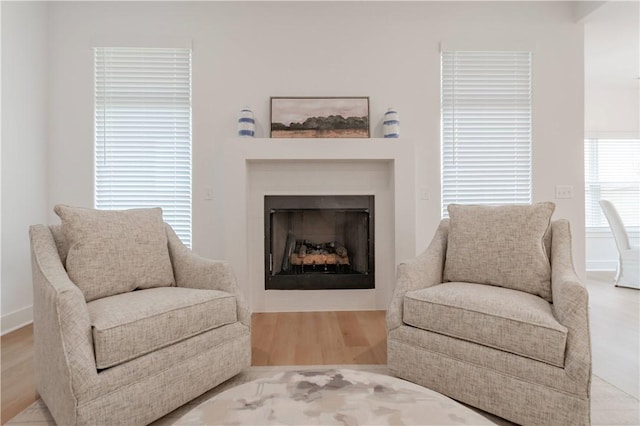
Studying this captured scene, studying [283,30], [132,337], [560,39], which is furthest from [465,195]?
[132,337]

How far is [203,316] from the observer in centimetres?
160

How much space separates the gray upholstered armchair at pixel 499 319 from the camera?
4.37ft

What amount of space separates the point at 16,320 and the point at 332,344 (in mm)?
2457

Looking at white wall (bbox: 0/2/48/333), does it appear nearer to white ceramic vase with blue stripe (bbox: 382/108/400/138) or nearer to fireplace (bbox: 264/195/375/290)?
fireplace (bbox: 264/195/375/290)

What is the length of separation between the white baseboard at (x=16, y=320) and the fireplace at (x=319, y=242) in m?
1.91

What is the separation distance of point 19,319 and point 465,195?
154 inches

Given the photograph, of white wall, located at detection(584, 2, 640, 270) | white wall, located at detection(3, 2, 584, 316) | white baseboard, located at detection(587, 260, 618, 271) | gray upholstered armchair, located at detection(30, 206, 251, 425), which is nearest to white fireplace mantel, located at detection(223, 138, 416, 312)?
white wall, located at detection(3, 2, 584, 316)

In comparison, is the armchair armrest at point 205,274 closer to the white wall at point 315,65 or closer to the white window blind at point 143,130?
the white wall at point 315,65

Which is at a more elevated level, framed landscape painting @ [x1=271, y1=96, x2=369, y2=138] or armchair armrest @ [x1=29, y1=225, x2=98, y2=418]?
framed landscape painting @ [x1=271, y1=96, x2=369, y2=138]

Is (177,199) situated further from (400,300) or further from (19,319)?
(400,300)

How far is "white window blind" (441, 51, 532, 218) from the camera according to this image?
10.5 feet

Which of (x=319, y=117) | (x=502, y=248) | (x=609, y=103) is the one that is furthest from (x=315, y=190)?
(x=609, y=103)

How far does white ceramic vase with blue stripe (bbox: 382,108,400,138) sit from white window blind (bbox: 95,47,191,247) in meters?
1.80

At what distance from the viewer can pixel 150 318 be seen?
142 cm
